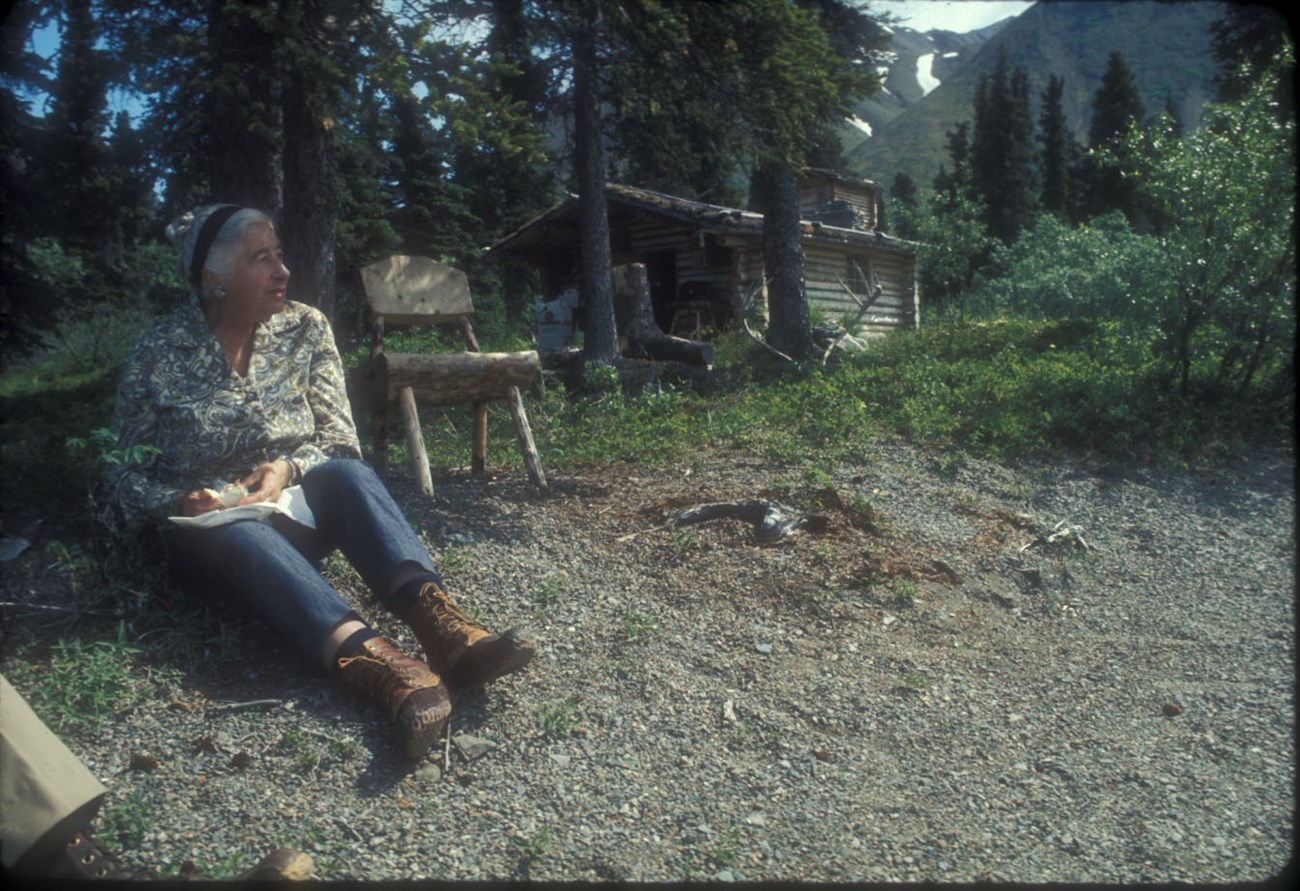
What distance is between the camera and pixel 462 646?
2.90 meters

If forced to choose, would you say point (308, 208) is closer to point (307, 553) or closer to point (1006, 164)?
point (307, 553)

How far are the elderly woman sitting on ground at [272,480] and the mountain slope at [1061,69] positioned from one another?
109m

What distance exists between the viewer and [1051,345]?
40.9 feet

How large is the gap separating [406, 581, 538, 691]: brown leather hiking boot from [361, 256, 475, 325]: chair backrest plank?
351 centimetres

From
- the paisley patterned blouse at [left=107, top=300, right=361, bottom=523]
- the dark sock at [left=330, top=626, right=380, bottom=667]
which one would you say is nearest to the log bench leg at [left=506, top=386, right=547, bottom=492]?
the paisley patterned blouse at [left=107, top=300, right=361, bottom=523]

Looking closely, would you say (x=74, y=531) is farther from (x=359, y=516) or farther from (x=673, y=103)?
(x=673, y=103)

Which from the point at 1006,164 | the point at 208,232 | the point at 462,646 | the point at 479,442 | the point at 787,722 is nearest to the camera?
the point at 462,646

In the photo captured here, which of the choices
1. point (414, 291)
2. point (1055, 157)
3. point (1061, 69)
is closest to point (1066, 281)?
point (414, 291)

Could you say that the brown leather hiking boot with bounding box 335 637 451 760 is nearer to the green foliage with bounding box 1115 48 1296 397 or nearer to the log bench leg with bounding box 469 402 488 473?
the log bench leg with bounding box 469 402 488 473

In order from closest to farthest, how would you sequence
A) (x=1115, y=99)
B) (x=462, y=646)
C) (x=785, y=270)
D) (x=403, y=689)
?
(x=403, y=689) < (x=462, y=646) < (x=785, y=270) < (x=1115, y=99)

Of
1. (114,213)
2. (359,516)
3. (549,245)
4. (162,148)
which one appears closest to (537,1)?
(162,148)

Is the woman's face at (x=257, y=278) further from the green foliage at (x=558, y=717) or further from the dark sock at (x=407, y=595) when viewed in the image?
the green foliage at (x=558, y=717)

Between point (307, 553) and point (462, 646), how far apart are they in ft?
2.88

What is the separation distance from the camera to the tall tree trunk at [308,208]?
6340 mm
